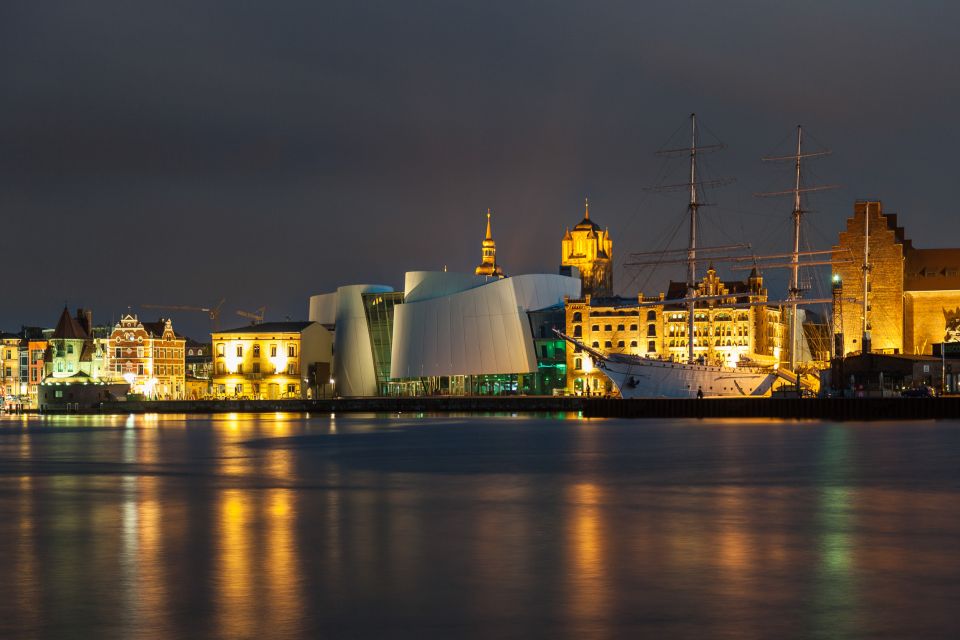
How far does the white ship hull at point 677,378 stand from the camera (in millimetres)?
102125

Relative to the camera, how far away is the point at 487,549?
56.6 feet

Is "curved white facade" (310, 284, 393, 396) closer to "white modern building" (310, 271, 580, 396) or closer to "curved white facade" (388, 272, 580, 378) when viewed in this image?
"white modern building" (310, 271, 580, 396)

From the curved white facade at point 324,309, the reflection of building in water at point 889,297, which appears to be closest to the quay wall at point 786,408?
the reflection of building in water at point 889,297

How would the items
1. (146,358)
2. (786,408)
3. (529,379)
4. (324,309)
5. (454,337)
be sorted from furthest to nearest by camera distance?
(324,309)
(146,358)
(529,379)
(454,337)
(786,408)

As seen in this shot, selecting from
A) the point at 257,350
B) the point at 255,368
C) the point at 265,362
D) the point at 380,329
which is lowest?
the point at 255,368

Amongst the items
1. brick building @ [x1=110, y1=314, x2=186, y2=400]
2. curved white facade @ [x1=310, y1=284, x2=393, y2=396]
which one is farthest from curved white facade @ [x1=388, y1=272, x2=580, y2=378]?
brick building @ [x1=110, y1=314, x2=186, y2=400]

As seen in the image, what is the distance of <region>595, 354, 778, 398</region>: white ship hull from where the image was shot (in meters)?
102

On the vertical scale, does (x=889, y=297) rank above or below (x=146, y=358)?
above

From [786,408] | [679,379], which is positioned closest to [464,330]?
[679,379]

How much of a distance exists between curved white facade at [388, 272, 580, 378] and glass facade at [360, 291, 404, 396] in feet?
17.6

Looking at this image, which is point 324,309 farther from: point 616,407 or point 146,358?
point 616,407

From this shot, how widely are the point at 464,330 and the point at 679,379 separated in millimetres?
32713

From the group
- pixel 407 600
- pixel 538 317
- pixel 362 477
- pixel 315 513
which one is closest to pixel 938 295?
pixel 538 317

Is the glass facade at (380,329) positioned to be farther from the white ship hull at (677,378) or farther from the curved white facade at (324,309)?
the white ship hull at (677,378)
